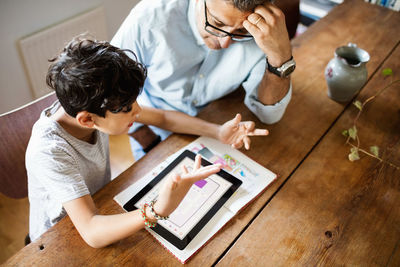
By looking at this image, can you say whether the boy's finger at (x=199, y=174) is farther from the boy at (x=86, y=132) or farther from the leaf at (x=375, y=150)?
the leaf at (x=375, y=150)

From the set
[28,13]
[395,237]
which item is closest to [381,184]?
[395,237]

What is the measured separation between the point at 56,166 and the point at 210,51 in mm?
742

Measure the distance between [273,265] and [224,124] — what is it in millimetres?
499

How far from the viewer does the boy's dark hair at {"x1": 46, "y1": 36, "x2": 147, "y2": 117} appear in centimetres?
86

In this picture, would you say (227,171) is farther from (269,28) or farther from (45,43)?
(45,43)

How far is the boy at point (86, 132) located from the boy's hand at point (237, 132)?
0.91 feet

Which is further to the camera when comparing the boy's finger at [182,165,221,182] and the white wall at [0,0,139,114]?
the white wall at [0,0,139,114]

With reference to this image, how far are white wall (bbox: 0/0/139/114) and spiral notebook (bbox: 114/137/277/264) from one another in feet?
4.15

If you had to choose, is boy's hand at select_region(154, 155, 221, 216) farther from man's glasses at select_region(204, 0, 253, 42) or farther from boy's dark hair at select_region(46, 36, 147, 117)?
man's glasses at select_region(204, 0, 253, 42)

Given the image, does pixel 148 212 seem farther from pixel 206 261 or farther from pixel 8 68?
pixel 8 68

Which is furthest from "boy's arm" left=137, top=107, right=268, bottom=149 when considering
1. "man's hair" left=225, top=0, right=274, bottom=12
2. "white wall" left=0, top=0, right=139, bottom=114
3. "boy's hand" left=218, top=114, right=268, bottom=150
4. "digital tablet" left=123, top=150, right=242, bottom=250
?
"white wall" left=0, top=0, right=139, bottom=114

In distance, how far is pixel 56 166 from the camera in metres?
0.93

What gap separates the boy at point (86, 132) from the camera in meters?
0.86

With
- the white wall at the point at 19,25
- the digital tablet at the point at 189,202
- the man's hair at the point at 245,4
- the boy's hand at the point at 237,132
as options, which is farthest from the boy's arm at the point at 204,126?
the white wall at the point at 19,25
